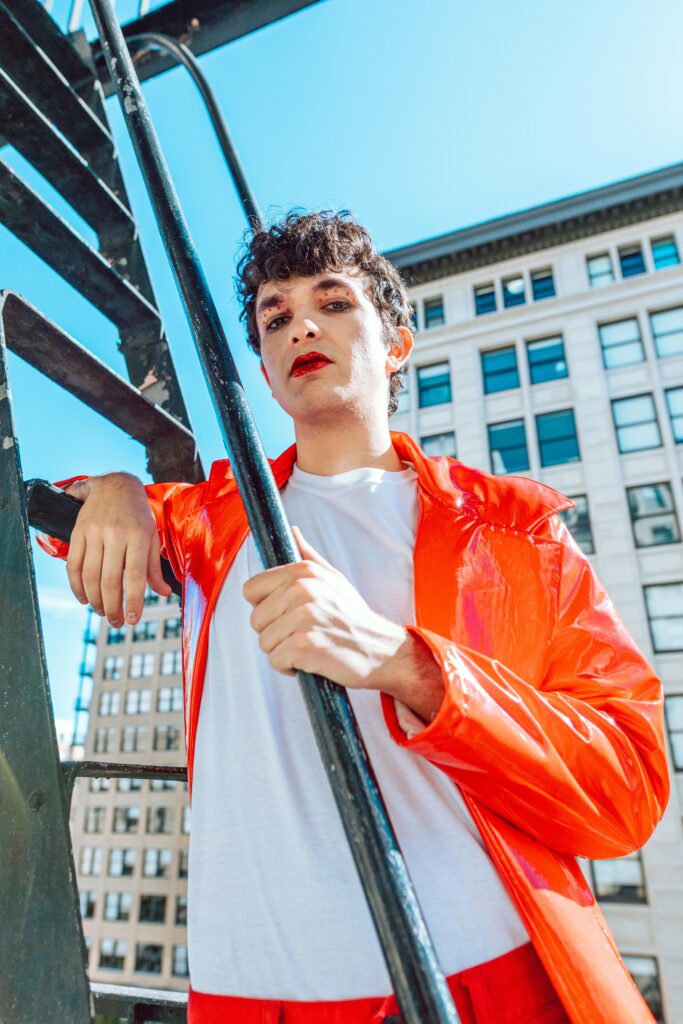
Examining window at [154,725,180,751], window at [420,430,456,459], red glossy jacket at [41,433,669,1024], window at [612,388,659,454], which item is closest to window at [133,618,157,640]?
window at [154,725,180,751]

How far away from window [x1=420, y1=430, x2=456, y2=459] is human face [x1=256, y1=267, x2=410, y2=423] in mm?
22309

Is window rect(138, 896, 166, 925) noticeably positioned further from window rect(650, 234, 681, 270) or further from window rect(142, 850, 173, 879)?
window rect(650, 234, 681, 270)

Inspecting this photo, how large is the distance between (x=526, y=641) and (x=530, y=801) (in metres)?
0.43

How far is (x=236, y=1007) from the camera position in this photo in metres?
1.41

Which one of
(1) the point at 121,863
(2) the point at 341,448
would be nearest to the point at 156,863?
(1) the point at 121,863

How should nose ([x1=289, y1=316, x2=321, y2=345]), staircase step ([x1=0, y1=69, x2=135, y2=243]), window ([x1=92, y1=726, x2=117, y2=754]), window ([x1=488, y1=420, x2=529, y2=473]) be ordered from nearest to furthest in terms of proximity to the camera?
staircase step ([x1=0, y1=69, x2=135, y2=243]), nose ([x1=289, y1=316, x2=321, y2=345]), window ([x1=488, y1=420, x2=529, y2=473]), window ([x1=92, y1=726, x2=117, y2=754])

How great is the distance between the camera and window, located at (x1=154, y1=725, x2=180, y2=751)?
56375mm

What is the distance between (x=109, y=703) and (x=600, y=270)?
5261 centimetres

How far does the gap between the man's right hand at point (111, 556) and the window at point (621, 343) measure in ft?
80.0

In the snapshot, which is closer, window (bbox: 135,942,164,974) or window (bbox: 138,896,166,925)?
window (bbox: 135,942,164,974)

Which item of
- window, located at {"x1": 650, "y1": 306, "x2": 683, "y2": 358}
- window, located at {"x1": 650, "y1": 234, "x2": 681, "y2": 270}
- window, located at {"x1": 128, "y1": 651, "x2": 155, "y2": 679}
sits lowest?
window, located at {"x1": 128, "y1": 651, "x2": 155, "y2": 679}

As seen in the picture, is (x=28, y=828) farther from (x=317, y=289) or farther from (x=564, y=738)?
(x=317, y=289)

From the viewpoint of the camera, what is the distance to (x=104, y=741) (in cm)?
6016

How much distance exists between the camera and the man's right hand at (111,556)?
60.7 inches
